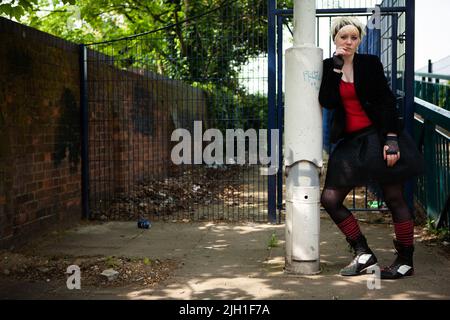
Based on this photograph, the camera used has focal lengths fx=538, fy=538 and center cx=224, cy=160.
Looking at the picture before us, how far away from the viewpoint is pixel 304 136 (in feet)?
14.4

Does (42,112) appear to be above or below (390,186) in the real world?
above

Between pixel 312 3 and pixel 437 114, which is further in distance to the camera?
pixel 437 114

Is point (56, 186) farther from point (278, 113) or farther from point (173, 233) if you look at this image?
point (278, 113)

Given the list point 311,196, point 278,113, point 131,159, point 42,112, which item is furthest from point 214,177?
point 311,196

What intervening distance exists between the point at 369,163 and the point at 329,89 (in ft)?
2.19

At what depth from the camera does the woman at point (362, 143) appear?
419 centimetres

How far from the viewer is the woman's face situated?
14.0ft

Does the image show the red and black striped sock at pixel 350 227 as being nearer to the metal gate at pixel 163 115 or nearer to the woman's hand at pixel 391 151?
the woman's hand at pixel 391 151

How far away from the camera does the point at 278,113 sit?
6.91 metres

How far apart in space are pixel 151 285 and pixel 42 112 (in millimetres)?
2824

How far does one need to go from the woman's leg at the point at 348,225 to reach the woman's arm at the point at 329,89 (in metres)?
0.70

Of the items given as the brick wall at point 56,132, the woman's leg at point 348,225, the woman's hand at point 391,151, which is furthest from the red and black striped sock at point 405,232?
the brick wall at point 56,132

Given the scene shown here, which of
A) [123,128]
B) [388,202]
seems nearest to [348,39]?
[388,202]

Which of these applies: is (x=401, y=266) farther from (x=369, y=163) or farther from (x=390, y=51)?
(x=390, y=51)
